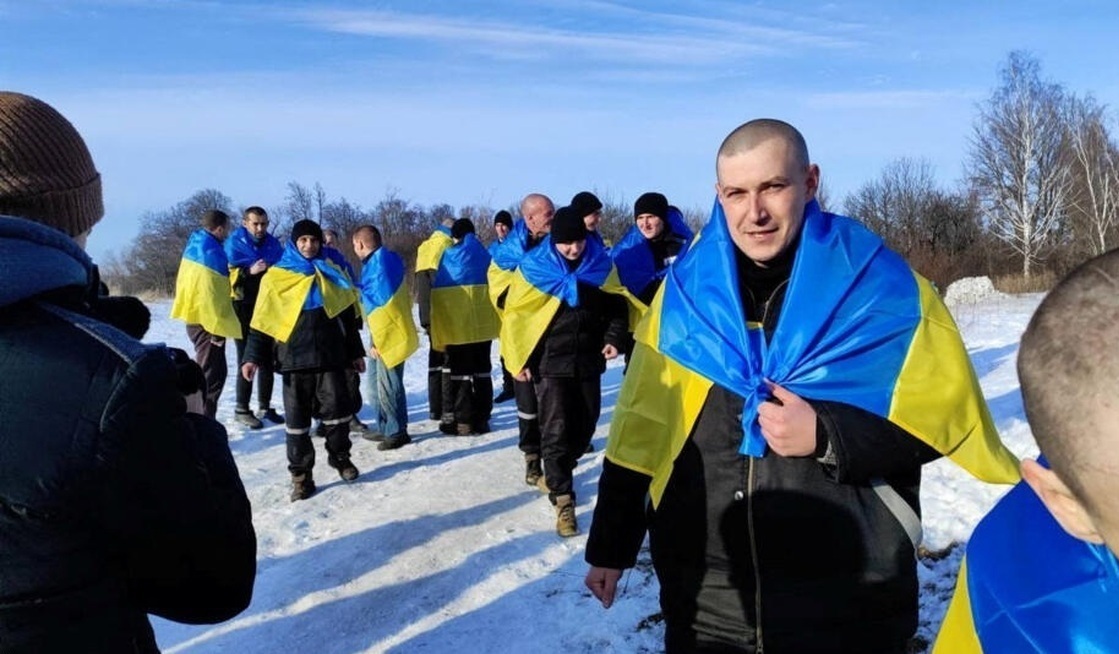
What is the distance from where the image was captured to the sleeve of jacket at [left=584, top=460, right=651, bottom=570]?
107 inches

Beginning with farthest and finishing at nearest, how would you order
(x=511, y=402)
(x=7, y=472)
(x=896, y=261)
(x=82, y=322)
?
(x=511, y=402), (x=896, y=261), (x=82, y=322), (x=7, y=472)

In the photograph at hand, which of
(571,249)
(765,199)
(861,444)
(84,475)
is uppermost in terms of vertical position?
(765,199)

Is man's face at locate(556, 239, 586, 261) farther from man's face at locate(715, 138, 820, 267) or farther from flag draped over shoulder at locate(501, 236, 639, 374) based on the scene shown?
man's face at locate(715, 138, 820, 267)

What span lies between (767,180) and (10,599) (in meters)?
2.09

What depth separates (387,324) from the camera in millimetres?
8492

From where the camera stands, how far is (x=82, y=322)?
1558 millimetres

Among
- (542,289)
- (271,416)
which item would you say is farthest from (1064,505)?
(271,416)

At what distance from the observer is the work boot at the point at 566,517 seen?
5.97m

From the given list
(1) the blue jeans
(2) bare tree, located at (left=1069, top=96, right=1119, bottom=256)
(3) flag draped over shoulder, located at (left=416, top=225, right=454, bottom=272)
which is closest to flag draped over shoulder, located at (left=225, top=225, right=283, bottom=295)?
(3) flag draped over shoulder, located at (left=416, top=225, right=454, bottom=272)

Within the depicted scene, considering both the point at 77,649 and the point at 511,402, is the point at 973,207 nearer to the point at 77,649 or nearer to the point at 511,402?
the point at 511,402

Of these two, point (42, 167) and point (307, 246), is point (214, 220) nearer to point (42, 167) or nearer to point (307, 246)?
point (307, 246)

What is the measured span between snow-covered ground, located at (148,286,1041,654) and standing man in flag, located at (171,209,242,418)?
3.90 ft

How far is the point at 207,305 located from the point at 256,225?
3.59 feet

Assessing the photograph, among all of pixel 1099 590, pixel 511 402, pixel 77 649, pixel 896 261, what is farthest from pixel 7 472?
pixel 511 402
